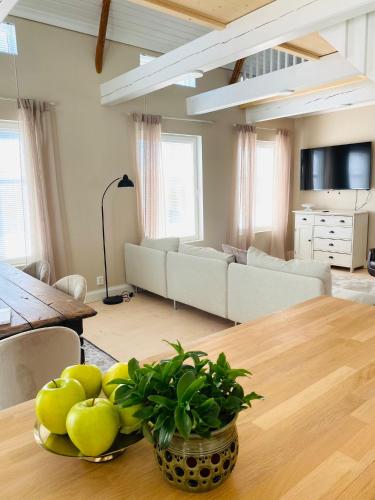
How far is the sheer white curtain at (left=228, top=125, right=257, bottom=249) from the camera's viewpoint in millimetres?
6484

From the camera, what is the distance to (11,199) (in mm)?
4438

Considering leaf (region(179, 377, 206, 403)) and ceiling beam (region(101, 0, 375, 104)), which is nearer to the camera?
leaf (region(179, 377, 206, 403))

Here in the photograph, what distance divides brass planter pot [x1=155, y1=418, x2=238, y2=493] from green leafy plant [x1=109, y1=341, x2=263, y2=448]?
0.09 ft

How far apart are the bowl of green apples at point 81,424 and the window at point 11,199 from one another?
163 inches

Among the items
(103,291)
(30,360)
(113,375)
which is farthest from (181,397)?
(103,291)

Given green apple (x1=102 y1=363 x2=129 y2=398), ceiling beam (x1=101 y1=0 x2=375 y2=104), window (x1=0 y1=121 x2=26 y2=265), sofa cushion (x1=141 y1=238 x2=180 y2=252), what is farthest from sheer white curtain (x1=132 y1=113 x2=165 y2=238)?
green apple (x1=102 y1=363 x2=129 y2=398)

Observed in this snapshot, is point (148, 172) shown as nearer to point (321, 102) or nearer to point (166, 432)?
point (321, 102)

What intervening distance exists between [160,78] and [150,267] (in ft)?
7.20


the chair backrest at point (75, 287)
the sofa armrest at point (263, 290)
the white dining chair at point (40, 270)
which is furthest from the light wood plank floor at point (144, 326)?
the chair backrest at point (75, 287)

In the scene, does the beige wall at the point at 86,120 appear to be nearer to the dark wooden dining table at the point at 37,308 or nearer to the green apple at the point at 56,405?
the dark wooden dining table at the point at 37,308

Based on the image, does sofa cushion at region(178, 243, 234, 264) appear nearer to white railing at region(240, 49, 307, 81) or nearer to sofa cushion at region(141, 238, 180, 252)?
sofa cushion at region(141, 238, 180, 252)

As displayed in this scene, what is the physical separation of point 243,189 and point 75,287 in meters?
4.61

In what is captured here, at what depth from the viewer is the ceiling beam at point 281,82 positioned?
3858 millimetres

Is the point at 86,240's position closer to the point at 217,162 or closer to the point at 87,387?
the point at 217,162
